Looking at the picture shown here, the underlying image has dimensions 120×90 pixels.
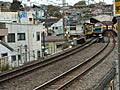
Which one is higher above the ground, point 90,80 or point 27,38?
point 27,38

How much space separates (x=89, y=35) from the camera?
117ft

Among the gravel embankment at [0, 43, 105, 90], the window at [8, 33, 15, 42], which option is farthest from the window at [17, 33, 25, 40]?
the gravel embankment at [0, 43, 105, 90]

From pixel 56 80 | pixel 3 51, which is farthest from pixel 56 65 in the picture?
pixel 3 51

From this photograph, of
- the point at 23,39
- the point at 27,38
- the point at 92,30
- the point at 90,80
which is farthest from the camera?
the point at 92,30

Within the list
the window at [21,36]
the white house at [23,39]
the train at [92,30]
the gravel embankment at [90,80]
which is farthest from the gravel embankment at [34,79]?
the train at [92,30]

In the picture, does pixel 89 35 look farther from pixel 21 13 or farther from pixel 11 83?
pixel 11 83

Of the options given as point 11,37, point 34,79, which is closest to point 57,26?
point 11,37

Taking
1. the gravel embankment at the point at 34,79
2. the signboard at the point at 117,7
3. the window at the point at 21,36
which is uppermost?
the signboard at the point at 117,7

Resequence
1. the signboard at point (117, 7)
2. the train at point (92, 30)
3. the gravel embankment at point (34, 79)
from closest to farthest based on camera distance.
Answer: the signboard at point (117, 7) → the gravel embankment at point (34, 79) → the train at point (92, 30)

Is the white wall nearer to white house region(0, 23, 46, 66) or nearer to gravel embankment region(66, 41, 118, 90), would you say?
white house region(0, 23, 46, 66)

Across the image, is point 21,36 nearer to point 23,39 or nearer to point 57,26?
point 23,39

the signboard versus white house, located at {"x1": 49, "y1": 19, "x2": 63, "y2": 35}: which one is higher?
the signboard

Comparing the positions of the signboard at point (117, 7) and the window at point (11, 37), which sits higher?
the signboard at point (117, 7)

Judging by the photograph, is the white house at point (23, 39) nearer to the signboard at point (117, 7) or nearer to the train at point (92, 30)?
the train at point (92, 30)
